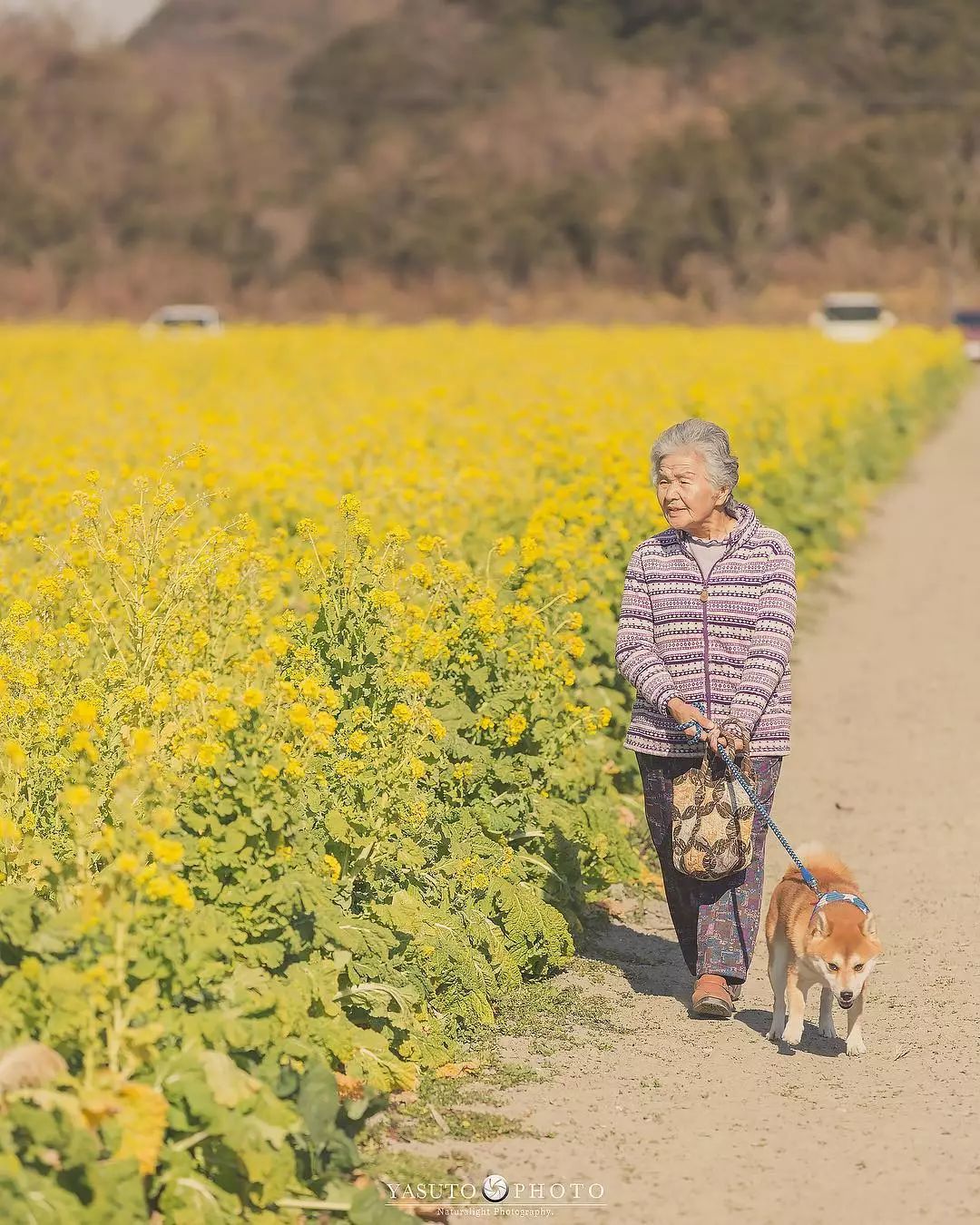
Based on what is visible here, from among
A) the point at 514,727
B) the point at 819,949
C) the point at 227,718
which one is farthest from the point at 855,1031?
the point at 227,718

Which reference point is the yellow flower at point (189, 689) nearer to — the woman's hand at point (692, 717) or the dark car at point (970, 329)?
the woman's hand at point (692, 717)

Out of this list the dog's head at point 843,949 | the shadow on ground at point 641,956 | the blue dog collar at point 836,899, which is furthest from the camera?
the shadow on ground at point 641,956

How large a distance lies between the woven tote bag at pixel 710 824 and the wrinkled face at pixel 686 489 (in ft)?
1.87

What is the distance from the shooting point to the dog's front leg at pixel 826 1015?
5789 millimetres

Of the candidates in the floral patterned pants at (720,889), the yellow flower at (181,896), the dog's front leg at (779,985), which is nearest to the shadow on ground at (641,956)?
the floral patterned pants at (720,889)

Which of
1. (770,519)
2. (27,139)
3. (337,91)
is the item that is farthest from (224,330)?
(337,91)

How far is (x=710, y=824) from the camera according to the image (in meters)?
5.76

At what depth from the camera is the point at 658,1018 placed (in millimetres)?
5996

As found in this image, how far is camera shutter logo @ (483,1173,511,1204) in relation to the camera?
458 cm

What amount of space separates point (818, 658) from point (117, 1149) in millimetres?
8655

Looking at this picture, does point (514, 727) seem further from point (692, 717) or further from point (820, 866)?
point (820, 866)

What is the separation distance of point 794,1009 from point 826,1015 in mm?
188

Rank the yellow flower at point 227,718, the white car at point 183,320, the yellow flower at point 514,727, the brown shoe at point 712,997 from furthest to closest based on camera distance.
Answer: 1. the white car at point 183,320
2. the yellow flower at point 514,727
3. the brown shoe at point 712,997
4. the yellow flower at point 227,718

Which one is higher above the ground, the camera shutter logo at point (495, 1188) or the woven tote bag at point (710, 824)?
the woven tote bag at point (710, 824)
